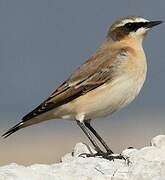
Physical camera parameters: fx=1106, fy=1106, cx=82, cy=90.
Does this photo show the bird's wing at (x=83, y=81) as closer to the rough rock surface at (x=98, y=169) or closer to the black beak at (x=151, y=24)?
the black beak at (x=151, y=24)

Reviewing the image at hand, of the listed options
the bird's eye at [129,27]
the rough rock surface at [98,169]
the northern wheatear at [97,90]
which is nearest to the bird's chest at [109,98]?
the northern wheatear at [97,90]

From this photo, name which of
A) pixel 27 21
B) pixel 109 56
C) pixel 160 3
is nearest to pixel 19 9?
pixel 27 21

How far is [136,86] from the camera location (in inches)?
607

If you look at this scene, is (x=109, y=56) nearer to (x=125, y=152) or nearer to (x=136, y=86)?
(x=136, y=86)

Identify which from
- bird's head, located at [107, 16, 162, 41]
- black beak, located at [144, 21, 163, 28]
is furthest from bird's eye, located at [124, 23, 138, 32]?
black beak, located at [144, 21, 163, 28]

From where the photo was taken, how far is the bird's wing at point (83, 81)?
1558 centimetres

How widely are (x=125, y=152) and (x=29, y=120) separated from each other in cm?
202

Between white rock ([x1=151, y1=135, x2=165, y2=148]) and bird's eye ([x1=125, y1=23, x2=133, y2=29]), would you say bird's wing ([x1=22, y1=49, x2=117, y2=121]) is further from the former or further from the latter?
white rock ([x1=151, y1=135, x2=165, y2=148])

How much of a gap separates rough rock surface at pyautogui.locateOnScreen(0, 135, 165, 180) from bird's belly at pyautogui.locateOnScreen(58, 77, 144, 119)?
197cm

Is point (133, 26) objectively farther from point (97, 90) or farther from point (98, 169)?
point (98, 169)

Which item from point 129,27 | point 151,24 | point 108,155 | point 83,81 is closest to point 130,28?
point 129,27

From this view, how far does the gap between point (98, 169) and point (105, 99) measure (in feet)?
9.24

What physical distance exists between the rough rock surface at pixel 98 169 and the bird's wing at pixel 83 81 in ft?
7.33

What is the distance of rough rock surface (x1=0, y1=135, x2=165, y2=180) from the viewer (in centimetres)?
1214
